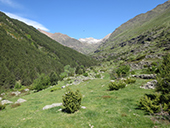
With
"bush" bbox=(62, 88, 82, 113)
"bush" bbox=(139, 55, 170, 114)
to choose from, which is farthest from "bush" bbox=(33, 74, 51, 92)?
"bush" bbox=(139, 55, 170, 114)

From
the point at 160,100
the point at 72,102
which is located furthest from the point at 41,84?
the point at 160,100

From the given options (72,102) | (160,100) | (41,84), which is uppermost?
(72,102)

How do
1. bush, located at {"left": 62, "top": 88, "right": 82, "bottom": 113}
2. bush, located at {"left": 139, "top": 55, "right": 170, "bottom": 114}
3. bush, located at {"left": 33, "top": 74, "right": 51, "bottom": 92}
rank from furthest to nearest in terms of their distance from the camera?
1. bush, located at {"left": 33, "top": 74, "right": 51, "bottom": 92}
2. bush, located at {"left": 62, "top": 88, "right": 82, "bottom": 113}
3. bush, located at {"left": 139, "top": 55, "right": 170, "bottom": 114}

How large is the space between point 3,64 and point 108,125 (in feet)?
447

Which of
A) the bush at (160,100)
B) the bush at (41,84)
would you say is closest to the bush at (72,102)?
the bush at (160,100)

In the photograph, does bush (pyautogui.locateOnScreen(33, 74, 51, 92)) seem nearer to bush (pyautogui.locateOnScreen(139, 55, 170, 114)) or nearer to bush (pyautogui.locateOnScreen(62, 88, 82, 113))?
bush (pyautogui.locateOnScreen(62, 88, 82, 113))

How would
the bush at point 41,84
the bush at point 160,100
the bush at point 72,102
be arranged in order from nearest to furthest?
the bush at point 160,100 < the bush at point 72,102 < the bush at point 41,84

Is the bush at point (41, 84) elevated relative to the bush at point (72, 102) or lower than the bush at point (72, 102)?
lower

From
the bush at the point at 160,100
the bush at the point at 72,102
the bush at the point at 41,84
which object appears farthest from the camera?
the bush at the point at 41,84

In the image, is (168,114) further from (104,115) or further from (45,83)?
(45,83)

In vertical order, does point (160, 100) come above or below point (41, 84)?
above

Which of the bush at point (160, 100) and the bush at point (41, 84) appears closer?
the bush at point (160, 100)

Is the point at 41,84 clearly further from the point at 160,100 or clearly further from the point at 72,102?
the point at 160,100

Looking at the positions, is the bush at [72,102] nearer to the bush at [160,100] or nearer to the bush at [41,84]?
the bush at [160,100]
